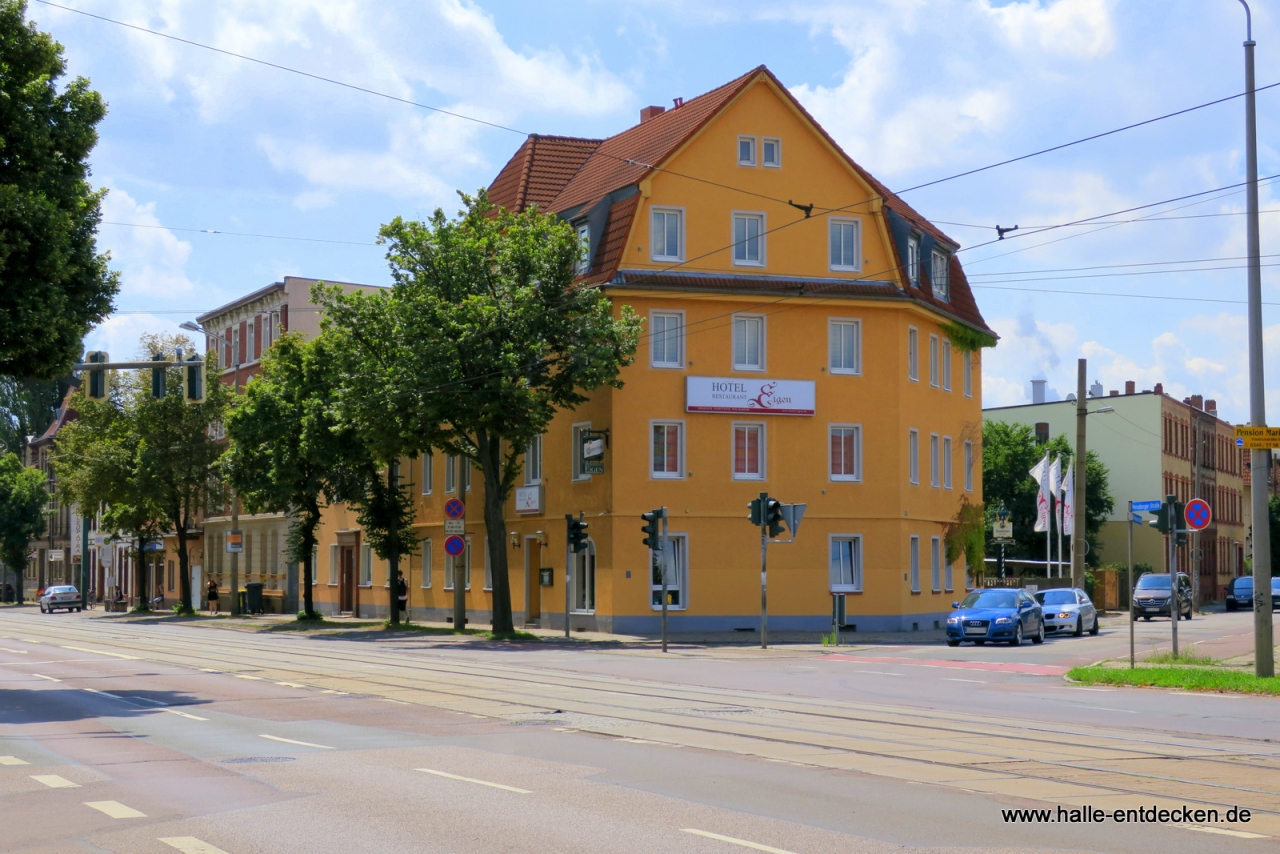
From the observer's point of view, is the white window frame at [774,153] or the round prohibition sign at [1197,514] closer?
the round prohibition sign at [1197,514]

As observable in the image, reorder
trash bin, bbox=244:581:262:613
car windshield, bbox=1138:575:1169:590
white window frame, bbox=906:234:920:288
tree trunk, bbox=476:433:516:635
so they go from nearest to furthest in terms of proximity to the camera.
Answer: tree trunk, bbox=476:433:516:635 < white window frame, bbox=906:234:920:288 < car windshield, bbox=1138:575:1169:590 < trash bin, bbox=244:581:262:613

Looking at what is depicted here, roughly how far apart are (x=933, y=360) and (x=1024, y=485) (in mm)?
36415

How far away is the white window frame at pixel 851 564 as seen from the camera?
41531 mm

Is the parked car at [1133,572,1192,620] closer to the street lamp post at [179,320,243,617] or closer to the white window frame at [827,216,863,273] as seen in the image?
the white window frame at [827,216,863,273]

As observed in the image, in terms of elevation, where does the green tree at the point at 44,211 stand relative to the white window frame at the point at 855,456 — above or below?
above

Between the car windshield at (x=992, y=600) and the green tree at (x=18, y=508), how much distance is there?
73.1 metres

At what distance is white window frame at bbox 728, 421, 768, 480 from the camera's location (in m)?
41.2

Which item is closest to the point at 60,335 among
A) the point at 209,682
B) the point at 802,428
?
the point at 209,682

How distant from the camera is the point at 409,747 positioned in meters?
13.4

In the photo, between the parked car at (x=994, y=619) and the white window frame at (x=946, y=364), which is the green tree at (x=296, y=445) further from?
the parked car at (x=994, y=619)

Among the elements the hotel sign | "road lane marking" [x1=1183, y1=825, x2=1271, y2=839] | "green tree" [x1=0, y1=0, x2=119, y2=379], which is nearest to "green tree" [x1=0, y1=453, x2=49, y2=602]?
the hotel sign

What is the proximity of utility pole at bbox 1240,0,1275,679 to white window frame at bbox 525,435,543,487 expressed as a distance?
25172 mm

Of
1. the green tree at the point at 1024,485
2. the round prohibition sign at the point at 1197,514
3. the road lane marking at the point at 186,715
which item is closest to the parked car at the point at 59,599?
the green tree at the point at 1024,485

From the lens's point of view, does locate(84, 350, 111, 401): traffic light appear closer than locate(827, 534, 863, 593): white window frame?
Yes
